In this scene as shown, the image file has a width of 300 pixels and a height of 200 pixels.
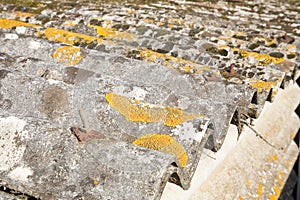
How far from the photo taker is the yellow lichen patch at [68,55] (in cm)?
418

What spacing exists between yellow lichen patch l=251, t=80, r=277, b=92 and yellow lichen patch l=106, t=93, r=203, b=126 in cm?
173

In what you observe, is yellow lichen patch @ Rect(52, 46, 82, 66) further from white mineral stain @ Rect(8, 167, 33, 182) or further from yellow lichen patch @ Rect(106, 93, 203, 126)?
white mineral stain @ Rect(8, 167, 33, 182)

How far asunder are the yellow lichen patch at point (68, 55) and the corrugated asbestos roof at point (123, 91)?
2 centimetres

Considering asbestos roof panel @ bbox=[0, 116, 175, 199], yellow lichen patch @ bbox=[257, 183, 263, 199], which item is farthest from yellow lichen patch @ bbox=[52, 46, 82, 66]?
yellow lichen patch @ bbox=[257, 183, 263, 199]

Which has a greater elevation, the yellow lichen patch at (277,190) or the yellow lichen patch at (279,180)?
the yellow lichen patch at (277,190)

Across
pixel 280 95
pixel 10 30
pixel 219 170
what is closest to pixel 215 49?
pixel 280 95

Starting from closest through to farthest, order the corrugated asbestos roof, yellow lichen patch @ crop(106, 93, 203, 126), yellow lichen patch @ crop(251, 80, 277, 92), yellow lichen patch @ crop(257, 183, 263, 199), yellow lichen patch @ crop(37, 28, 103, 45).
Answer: the corrugated asbestos roof < yellow lichen patch @ crop(106, 93, 203, 126) < yellow lichen patch @ crop(257, 183, 263, 199) < yellow lichen patch @ crop(251, 80, 277, 92) < yellow lichen patch @ crop(37, 28, 103, 45)

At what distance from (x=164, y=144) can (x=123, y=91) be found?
0.78 metres

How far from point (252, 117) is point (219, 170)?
799 millimetres

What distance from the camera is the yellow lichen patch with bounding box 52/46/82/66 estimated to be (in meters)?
4.18

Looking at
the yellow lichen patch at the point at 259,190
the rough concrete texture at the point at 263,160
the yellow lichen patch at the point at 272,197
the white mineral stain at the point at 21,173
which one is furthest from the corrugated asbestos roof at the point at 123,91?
the yellow lichen patch at the point at 272,197

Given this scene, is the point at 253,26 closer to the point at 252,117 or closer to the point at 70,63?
the point at 252,117

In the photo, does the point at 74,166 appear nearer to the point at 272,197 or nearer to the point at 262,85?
the point at 272,197

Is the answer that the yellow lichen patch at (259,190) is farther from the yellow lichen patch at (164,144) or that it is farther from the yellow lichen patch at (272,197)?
the yellow lichen patch at (164,144)
